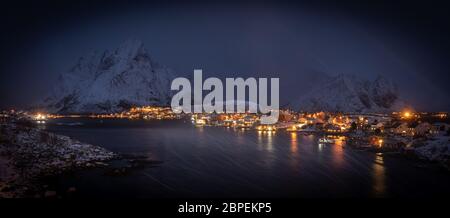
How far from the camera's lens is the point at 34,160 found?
62.0 feet

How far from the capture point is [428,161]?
78.0ft

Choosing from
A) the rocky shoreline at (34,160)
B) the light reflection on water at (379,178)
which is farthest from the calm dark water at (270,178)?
the rocky shoreline at (34,160)

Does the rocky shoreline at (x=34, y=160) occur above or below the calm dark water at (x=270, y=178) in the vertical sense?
above

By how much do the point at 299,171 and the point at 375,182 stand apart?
432 centimetres

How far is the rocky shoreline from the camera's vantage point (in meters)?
13.9

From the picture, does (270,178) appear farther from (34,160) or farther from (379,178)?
(34,160)

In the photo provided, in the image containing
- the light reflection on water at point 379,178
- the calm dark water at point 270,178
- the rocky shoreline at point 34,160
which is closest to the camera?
the rocky shoreline at point 34,160

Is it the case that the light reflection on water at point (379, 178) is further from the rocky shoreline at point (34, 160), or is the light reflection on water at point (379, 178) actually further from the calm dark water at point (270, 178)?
the rocky shoreline at point (34, 160)

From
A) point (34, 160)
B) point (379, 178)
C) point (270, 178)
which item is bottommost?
point (379, 178)

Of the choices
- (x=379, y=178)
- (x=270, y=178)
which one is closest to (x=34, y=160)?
(x=270, y=178)

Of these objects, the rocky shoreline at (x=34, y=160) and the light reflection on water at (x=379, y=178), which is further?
the light reflection on water at (x=379, y=178)

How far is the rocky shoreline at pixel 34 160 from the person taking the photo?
13914 mm

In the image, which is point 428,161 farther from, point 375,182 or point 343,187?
point 343,187
